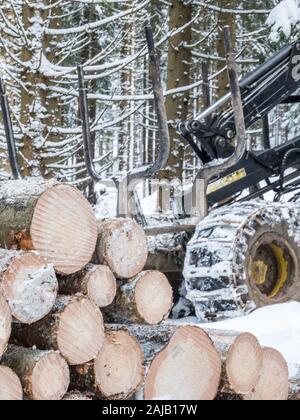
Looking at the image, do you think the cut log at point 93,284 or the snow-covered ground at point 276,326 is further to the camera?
the snow-covered ground at point 276,326

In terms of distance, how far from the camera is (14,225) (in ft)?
10.6

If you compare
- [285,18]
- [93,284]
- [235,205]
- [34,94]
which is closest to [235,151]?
[235,205]

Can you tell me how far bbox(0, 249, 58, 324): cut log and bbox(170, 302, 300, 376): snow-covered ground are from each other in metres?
1.81

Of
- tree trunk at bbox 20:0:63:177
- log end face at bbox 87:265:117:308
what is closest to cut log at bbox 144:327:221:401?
log end face at bbox 87:265:117:308

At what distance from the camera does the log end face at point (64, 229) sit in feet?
10.5

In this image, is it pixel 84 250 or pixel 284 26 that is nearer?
pixel 84 250

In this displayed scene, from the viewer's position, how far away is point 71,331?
310 centimetres

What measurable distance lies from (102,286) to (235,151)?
9.41ft

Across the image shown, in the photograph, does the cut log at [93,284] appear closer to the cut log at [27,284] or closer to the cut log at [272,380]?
the cut log at [27,284]

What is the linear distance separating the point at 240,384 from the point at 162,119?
8.32 feet

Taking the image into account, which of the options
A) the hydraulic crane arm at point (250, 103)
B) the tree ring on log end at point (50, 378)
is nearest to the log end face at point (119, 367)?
the tree ring on log end at point (50, 378)

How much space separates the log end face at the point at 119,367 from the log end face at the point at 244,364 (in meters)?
0.53
